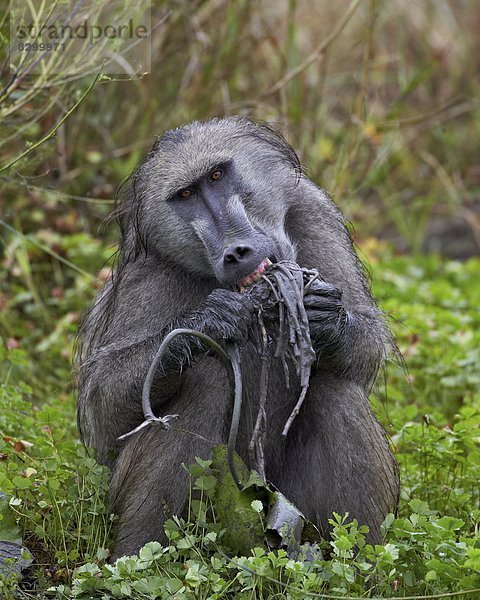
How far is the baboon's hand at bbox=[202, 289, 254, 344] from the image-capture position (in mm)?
3229

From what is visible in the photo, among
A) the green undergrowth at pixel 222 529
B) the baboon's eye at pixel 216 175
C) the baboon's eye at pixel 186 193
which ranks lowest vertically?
the green undergrowth at pixel 222 529

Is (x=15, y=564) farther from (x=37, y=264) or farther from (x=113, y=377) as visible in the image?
(x=37, y=264)

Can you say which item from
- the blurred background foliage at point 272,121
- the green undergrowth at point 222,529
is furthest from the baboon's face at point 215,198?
the blurred background foliage at point 272,121

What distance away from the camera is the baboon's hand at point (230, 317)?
3229 mm

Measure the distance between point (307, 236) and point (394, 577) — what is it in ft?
4.21

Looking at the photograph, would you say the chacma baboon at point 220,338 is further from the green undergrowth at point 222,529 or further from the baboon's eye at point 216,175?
the green undergrowth at point 222,529

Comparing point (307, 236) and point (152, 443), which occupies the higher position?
point (307, 236)

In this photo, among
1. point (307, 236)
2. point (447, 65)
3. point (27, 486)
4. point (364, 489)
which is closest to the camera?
point (27, 486)

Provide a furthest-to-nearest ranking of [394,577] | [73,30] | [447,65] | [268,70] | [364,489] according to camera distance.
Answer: [447,65] → [268,70] → [73,30] → [364,489] → [394,577]

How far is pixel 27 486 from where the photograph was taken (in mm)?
3180

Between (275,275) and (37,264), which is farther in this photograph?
(37,264)

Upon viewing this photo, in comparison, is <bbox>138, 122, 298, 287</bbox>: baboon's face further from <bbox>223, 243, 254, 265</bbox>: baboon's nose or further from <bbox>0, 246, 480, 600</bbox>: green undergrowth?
<bbox>0, 246, 480, 600</bbox>: green undergrowth

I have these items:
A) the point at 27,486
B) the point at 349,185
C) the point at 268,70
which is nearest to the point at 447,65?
the point at 268,70

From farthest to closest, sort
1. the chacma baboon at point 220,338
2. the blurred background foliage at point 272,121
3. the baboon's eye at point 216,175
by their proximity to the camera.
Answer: the blurred background foliage at point 272,121
the baboon's eye at point 216,175
the chacma baboon at point 220,338
